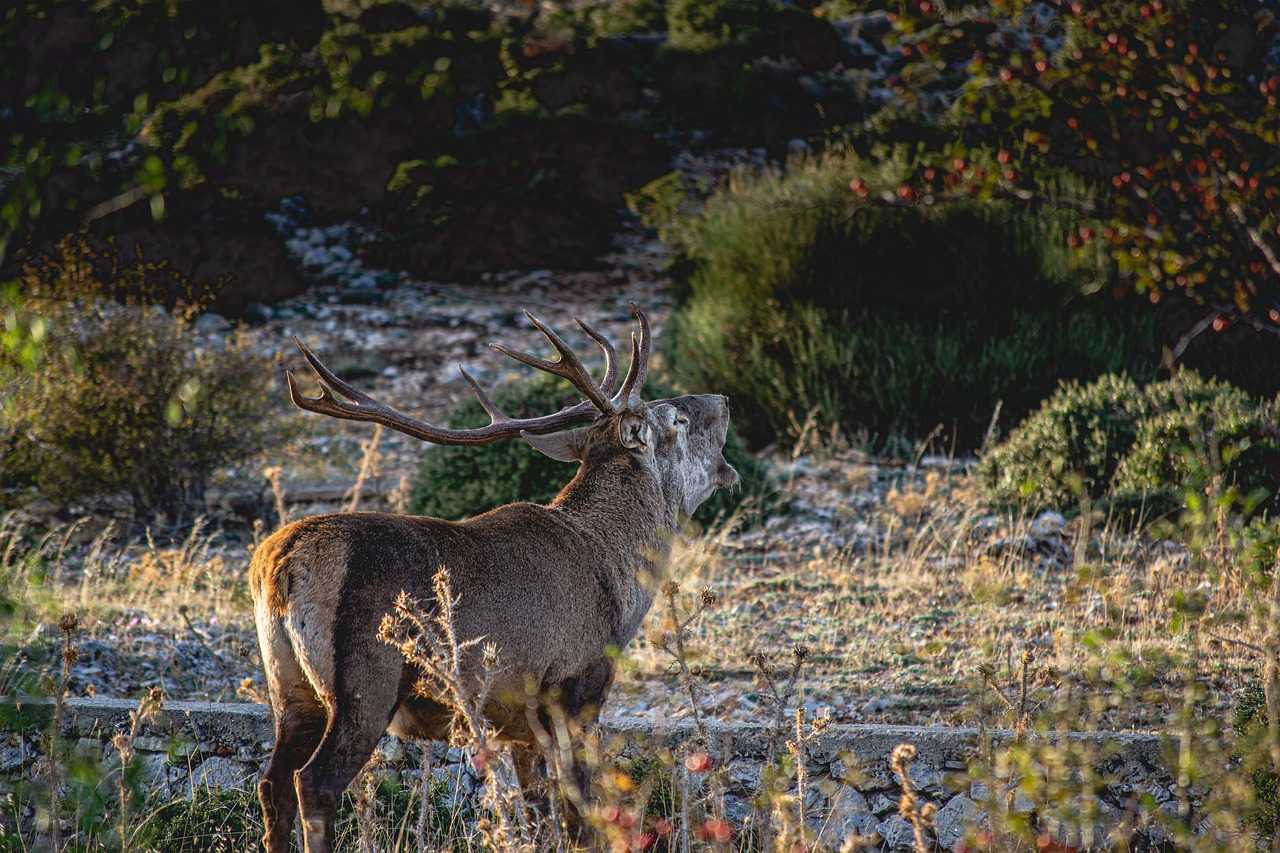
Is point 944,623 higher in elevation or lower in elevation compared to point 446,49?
→ higher

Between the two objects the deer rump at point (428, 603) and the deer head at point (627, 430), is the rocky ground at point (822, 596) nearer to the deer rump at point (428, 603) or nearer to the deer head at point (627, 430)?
the deer rump at point (428, 603)

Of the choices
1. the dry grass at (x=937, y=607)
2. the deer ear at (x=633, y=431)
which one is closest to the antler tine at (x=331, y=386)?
the deer ear at (x=633, y=431)

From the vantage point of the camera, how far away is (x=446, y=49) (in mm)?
23797

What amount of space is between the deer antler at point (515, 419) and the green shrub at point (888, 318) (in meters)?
7.72

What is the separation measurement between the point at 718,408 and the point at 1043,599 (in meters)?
3.63

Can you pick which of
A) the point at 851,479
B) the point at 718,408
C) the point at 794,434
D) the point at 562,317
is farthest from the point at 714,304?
the point at 718,408

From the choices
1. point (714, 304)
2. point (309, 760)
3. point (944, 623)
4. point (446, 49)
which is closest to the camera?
point (309, 760)

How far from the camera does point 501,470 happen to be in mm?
9758

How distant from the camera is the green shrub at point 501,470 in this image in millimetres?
9688

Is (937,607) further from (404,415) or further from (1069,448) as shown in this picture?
(404,415)

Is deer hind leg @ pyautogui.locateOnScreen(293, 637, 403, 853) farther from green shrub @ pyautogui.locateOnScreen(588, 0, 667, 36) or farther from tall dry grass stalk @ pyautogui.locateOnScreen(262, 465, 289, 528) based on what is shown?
green shrub @ pyautogui.locateOnScreen(588, 0, 667, 36)

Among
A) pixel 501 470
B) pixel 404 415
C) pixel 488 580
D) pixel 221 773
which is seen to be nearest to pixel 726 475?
pixel 404 415

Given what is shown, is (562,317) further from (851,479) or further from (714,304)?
(851,479)

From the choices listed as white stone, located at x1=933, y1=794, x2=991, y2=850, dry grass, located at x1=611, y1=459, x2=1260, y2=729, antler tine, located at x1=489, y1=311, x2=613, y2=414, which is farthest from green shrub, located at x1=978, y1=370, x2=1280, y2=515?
antler tine, located at x1=489, y1=311, x2=613, y2=414
